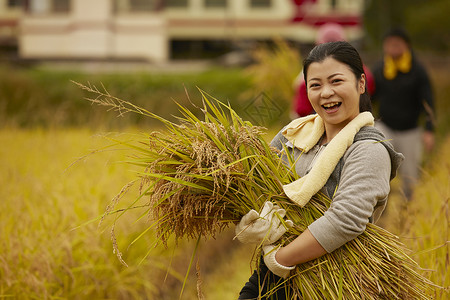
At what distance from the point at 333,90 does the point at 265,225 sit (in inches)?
18.9

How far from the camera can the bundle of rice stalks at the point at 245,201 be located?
5.69ft

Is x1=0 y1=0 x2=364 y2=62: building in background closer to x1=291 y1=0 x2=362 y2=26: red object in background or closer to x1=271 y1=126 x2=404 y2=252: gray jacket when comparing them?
x1=291 y1=0 x2=362 y2=26: red object in background

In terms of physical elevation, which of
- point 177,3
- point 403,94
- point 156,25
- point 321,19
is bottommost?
point 156,25

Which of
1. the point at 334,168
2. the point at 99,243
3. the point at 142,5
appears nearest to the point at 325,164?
the point at 334,168

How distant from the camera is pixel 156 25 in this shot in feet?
72.4

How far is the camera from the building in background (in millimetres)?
20469

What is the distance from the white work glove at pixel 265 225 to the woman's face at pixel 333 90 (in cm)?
35

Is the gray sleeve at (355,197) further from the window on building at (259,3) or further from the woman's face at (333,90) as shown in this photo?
the window on building at (259,3)

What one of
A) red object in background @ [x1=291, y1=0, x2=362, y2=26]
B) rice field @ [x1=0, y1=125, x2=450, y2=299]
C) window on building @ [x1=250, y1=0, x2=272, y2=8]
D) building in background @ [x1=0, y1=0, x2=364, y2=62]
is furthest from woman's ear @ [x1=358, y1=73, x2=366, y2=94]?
window on building @ [x1=250, y1=0, x2=272, y2=8]

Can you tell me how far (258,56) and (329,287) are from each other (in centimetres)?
638

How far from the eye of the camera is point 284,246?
5.86 ft

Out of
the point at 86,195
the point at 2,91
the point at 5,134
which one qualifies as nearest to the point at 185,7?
the point at 2,91

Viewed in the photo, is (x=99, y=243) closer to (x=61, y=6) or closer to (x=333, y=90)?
(x=333, y=90)

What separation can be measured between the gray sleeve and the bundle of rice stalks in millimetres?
105
